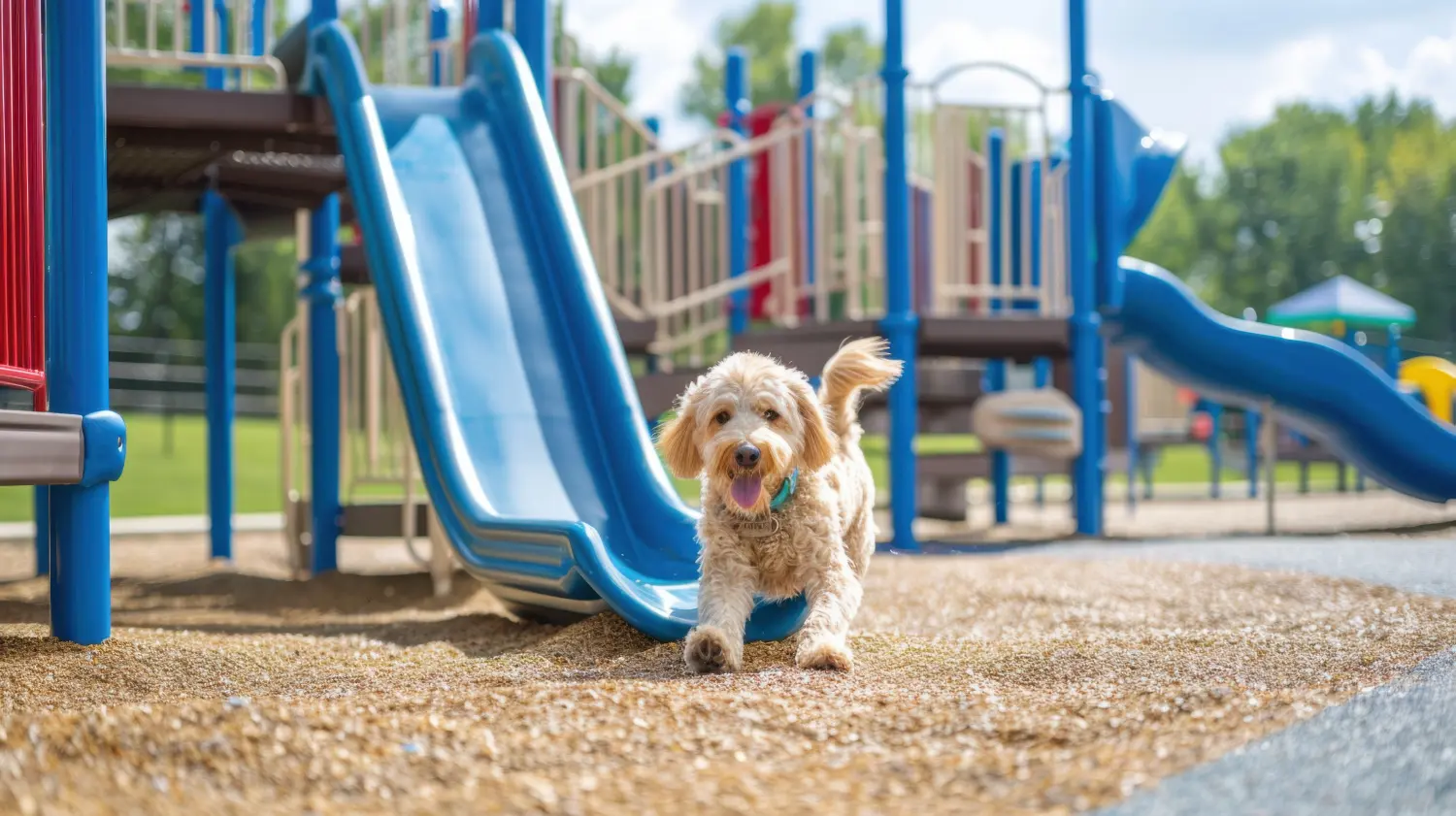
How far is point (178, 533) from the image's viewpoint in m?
13.2

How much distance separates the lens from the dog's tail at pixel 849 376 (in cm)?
486

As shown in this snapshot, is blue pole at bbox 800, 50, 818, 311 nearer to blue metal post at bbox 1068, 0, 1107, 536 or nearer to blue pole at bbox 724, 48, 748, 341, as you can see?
blue pole at bbox 724, 48, 748, 341

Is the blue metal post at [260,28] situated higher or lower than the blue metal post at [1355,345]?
higher

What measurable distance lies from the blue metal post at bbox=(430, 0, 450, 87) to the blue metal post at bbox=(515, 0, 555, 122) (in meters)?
1.98

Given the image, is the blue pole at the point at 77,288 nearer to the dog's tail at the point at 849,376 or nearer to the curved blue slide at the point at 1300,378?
the dog's tail at the point at 849,376

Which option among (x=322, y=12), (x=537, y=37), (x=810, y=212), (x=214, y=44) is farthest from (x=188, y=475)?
(x=537, y=37)

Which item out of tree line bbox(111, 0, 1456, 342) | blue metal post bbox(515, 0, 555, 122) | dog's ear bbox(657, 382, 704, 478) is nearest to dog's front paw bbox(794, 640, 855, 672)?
dog's ear bbox(657, 382, 704, 478)

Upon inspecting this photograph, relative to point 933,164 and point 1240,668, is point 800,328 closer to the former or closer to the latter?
point 933,164

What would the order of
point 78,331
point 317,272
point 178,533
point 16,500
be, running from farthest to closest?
point 16,500
point 178,533
point 317,272
point 78,331

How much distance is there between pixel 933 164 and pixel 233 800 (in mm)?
8343

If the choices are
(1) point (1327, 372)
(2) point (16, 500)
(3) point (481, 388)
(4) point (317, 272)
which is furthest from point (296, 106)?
(2) point (16, 500)

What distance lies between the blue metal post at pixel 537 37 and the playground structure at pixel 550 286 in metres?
0.02

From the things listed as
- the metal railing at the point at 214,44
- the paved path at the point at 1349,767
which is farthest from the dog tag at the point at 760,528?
the metal railing at the point at 214,44

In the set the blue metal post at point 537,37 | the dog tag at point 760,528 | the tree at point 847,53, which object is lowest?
the dog tag at point 760,528
